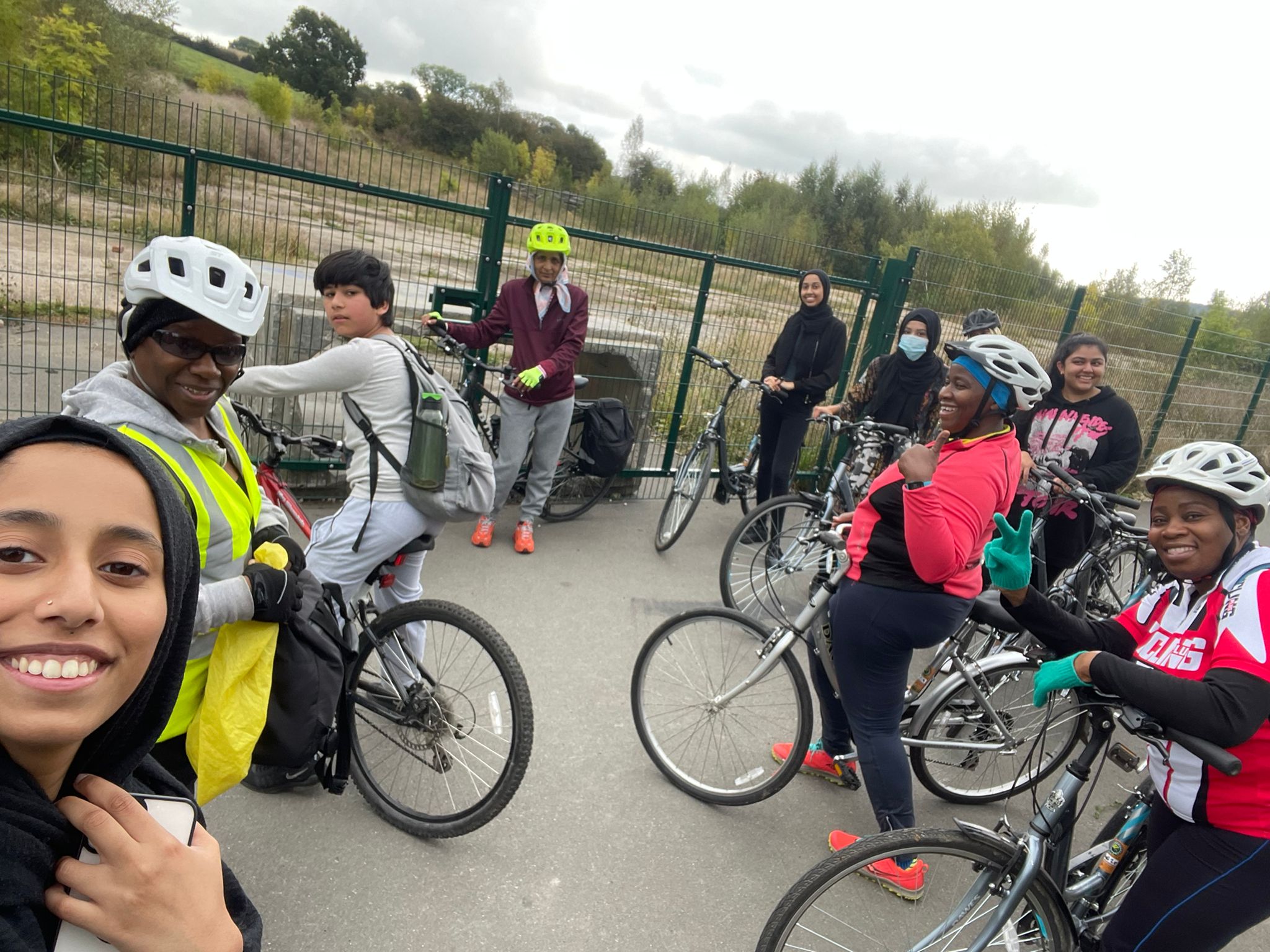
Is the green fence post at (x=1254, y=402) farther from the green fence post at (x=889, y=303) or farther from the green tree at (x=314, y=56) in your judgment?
the green tree at (x=314, y=56)

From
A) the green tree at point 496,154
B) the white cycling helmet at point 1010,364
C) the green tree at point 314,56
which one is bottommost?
the white cycling helmet at point 1010,364

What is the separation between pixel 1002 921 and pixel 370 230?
15.4 ft

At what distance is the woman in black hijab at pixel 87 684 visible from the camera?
81 cm

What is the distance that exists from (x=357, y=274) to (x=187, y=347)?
1036mm

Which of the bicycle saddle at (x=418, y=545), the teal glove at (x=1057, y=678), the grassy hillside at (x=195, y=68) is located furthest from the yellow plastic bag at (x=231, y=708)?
the grassy hillside at (x=195, y=68)

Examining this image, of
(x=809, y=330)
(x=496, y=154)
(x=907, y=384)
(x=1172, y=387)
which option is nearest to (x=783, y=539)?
(x=907, y=384)

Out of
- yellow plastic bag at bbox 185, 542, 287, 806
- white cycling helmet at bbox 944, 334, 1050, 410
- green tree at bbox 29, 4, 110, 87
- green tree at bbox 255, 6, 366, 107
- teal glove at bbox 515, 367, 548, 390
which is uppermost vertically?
green tree at bbox 255, 6, 366, 107

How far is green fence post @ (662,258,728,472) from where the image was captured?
6059 mm

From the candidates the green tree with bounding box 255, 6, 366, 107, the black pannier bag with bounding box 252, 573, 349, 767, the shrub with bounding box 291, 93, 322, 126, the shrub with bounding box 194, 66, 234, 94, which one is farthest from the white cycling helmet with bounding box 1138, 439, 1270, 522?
the green tree with bounding box 255, 6, 366, 107

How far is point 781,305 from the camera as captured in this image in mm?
6566

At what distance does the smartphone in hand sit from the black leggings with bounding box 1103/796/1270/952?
2.21 metres

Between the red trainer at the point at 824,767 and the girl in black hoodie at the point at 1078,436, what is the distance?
2.11m

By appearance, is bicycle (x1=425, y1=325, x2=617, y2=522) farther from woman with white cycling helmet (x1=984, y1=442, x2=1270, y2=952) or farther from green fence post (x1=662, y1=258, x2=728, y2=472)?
woman with white cycling helmet (x1=984, y1=442, x2=1270, y2=952)

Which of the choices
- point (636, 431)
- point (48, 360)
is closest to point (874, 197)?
point (636, 431)
